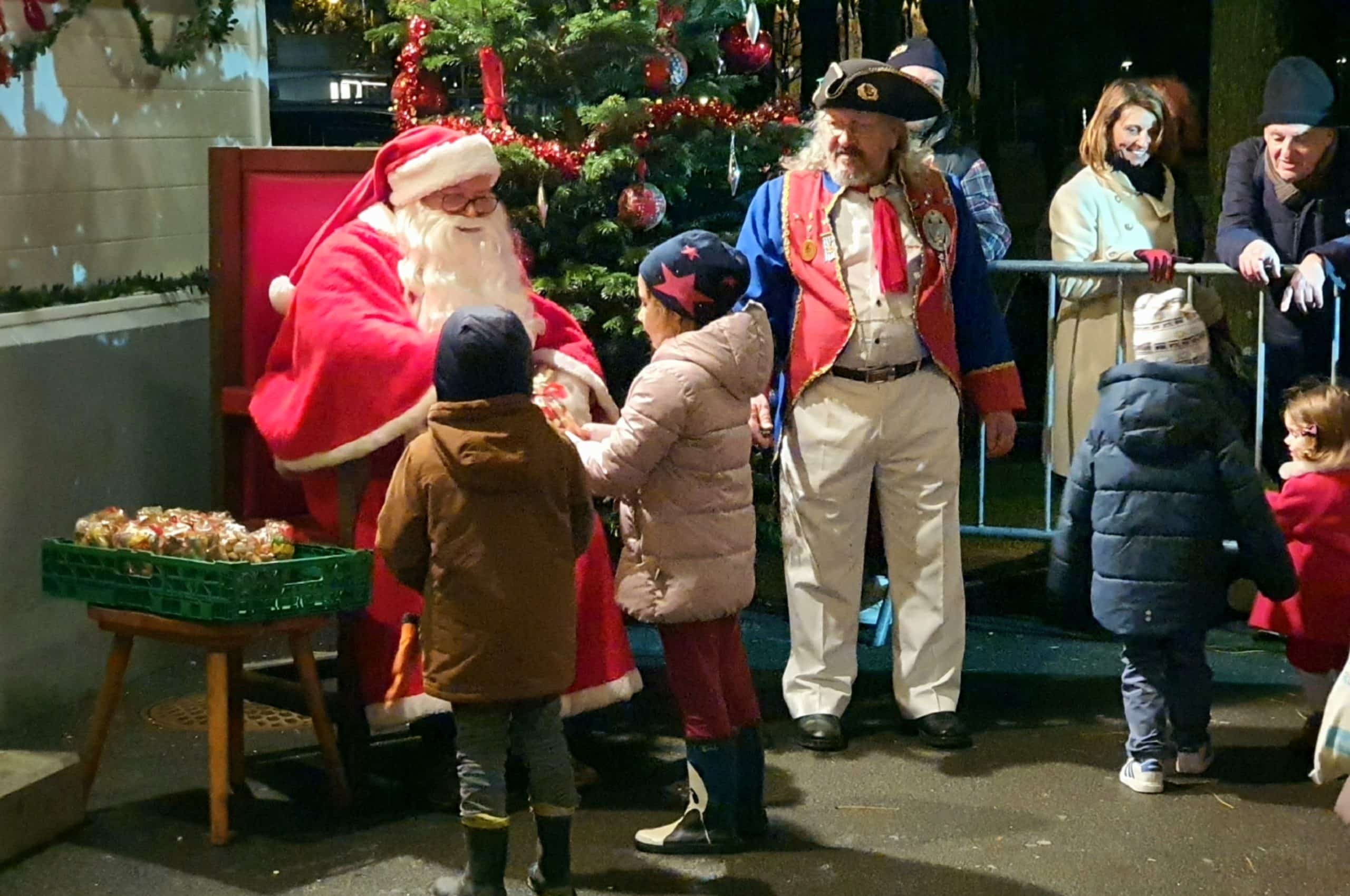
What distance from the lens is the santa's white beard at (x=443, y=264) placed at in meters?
5.14

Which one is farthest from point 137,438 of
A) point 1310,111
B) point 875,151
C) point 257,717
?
point 1310,111

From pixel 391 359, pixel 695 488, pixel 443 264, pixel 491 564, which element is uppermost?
pixel 443 264

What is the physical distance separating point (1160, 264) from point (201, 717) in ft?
11.4

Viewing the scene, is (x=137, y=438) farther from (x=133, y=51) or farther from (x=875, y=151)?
(x=875, y=151)

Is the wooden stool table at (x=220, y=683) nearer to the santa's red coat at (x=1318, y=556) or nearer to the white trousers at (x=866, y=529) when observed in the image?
the white trousers at (x=866, y=529)

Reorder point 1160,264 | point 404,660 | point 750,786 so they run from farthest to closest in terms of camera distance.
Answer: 1. point 1160,264
2. point 404,660
3. point 750,786

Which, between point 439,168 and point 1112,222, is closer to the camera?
point 439,168

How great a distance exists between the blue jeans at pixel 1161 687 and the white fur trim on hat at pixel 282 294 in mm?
2588

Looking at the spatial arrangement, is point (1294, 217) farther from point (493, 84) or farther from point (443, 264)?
point (443, 264)

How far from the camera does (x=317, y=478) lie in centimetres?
514

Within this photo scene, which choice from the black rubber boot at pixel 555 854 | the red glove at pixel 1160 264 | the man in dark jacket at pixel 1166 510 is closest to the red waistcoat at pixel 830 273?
the man in dark jacket at pixel 1166 510

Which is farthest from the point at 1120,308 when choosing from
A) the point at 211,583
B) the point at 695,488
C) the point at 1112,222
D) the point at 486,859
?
the point at 211,583

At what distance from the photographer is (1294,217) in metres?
6.13

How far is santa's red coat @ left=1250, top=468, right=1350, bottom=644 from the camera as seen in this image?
5.29 m
